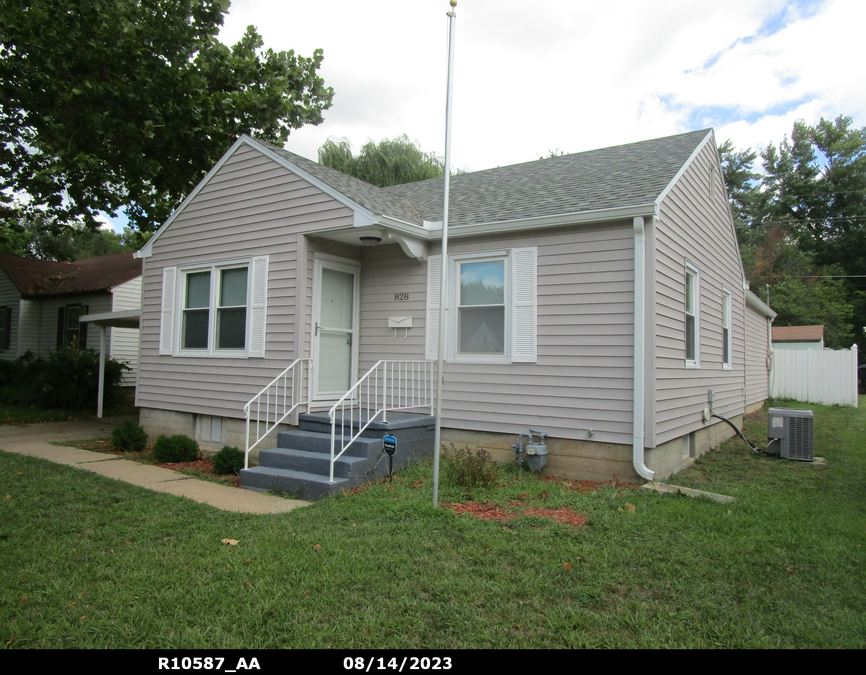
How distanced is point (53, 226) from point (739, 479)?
48.7ft

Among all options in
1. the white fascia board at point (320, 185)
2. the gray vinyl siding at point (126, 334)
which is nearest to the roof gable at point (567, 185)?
the white fascia board at point (320, 185)

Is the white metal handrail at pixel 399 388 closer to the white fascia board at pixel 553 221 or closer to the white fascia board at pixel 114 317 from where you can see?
the white fascia board at pixel 553 221

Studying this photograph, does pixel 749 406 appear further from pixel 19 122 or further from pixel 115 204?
pixel 19 122

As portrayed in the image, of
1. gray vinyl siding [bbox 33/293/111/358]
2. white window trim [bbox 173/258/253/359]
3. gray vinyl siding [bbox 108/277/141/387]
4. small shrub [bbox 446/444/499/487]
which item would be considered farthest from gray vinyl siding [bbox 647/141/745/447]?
gray vinyl siding [bbox 33/293/111/358]

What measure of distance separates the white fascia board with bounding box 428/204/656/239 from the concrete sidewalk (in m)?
3.69

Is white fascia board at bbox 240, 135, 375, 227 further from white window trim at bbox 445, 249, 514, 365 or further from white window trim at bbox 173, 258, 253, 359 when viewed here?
white window trim at bbox 173, 258, 253, 359

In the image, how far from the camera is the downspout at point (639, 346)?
5961mm

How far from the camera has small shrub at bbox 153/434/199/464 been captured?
25.7ft

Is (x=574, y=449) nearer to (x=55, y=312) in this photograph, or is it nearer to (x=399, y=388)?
(x=399, y=388)

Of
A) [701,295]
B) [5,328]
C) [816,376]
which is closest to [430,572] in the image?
[701,295]

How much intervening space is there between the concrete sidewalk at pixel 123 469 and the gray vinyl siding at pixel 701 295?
4.15 meters

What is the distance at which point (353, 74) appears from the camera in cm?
1455

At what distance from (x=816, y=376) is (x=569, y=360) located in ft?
Answer: 47.5

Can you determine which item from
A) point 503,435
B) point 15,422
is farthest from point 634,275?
point 15,422
